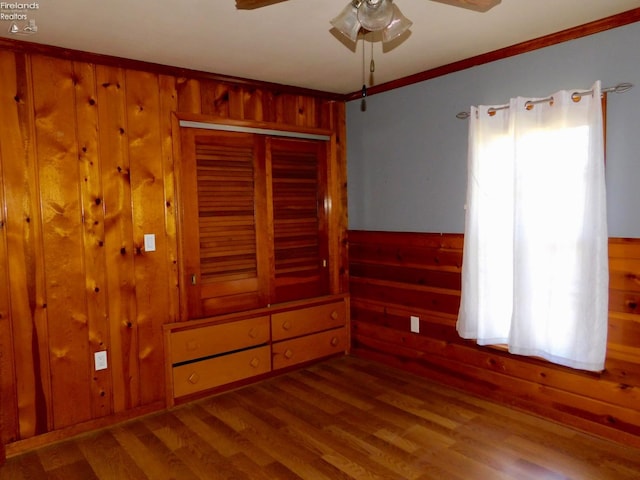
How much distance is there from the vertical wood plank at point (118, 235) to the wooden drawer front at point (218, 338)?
292 millimetres

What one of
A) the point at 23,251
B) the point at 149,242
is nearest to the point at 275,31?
the point at 149,242

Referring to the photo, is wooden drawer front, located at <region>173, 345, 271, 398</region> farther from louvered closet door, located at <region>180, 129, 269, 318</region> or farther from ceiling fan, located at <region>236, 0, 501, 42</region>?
ceiling fan, located at <region>236, 0, 501, 42</region>

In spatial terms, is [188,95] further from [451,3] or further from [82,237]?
[451,3]

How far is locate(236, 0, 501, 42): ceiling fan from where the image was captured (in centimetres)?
160

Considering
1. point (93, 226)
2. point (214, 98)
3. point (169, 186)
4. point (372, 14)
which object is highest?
point (214, 98)

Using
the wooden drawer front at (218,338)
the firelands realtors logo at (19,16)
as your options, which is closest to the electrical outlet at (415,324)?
the wooden drawer front at (218,338)

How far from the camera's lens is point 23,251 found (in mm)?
2672

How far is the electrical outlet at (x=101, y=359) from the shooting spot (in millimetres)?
2926

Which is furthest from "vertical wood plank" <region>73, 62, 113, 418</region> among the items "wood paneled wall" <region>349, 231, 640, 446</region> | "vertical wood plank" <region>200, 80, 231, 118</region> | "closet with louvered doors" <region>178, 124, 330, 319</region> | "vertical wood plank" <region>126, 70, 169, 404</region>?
"wood paneled wall" <region>349, 231, 640, 446</region>

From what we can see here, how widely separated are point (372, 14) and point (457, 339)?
2503 millimetres

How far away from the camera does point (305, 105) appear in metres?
3.92

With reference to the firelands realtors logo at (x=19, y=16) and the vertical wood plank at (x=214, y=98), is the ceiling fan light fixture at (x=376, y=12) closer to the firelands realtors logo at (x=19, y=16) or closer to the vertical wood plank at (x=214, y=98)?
the firelands realtors logo at (x=19, y=16)

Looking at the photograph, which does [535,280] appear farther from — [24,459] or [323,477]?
[24,459]

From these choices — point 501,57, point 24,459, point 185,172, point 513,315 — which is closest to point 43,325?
point 24,459
